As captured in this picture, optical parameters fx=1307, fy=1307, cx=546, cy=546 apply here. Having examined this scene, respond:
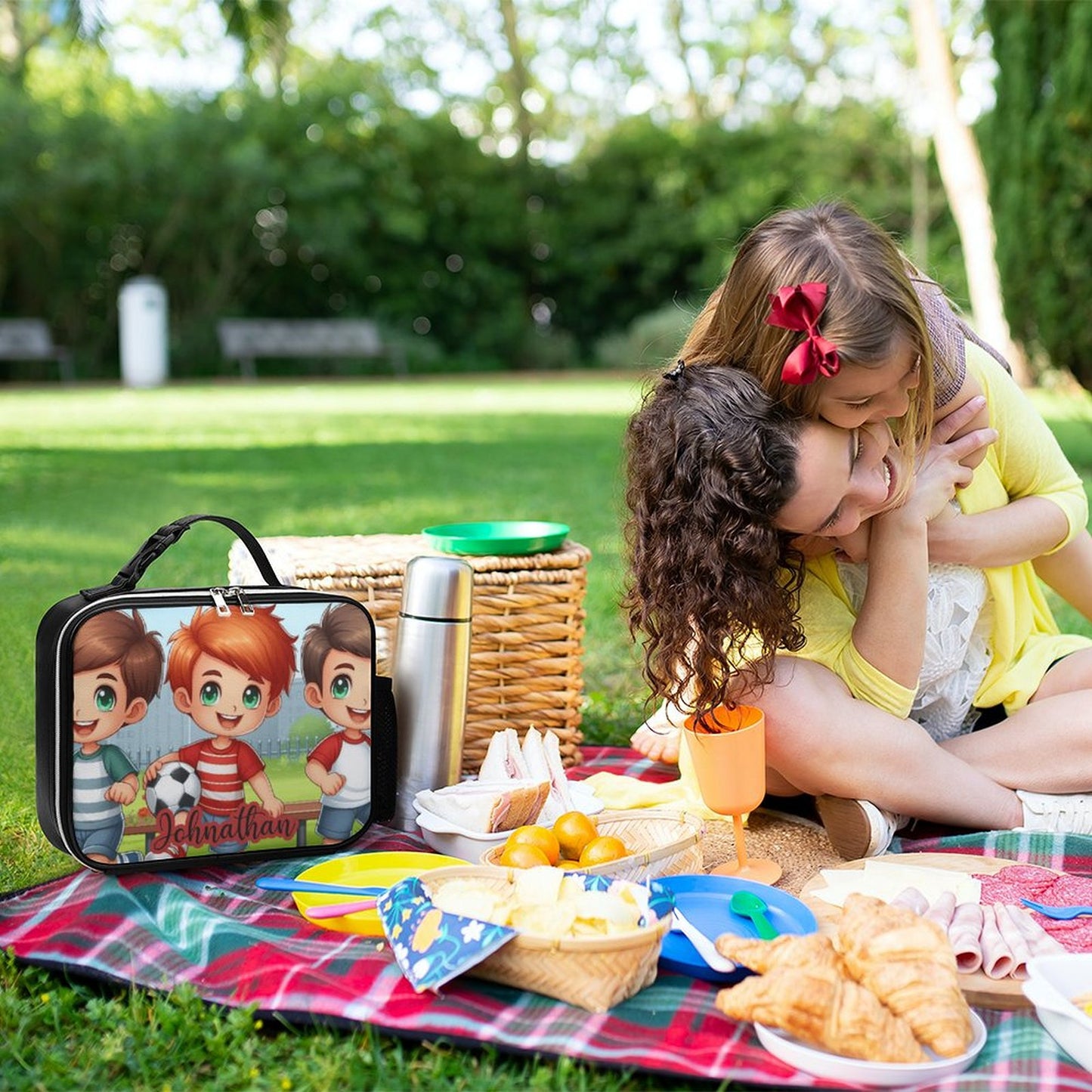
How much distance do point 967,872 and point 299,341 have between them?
15.1 meters

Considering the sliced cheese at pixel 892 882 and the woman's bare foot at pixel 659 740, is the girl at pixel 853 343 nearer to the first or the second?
the sliced cheese at pixel 892 882

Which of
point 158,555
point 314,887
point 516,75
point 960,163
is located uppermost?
point 516,75

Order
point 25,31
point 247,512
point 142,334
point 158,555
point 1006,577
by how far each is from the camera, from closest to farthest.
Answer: point 158,555, point 1006,577, point 247,512, point 142,334, point 25,31

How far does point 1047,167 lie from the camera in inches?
276

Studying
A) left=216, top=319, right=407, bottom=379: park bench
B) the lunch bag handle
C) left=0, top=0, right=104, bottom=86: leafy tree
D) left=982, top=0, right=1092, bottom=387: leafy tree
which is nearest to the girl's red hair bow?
the lunch bag handle

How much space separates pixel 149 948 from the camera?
1786 mm

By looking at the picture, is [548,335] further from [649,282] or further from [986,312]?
[986,312]

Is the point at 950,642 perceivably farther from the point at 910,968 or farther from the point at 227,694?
the point at 227,694

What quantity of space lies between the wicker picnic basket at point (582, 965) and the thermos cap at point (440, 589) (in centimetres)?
78

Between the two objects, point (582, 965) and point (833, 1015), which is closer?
point (833, 1015)

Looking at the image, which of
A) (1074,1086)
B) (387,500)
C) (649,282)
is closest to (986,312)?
(387,500)

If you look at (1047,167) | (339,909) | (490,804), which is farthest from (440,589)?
(1047,167)

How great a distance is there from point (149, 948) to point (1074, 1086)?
1176 mm

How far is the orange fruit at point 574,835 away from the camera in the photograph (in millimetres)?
2020
